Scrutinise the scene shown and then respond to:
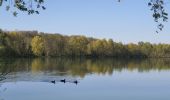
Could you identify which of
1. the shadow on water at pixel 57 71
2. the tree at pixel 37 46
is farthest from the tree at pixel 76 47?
the shadow on water at pixel 57 71

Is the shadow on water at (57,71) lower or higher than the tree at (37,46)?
lower

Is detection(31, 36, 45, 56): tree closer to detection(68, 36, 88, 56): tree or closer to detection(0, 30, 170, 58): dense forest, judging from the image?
detection(0, 30, 170, 58): dense forest

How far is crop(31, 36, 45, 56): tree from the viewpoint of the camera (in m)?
87.6

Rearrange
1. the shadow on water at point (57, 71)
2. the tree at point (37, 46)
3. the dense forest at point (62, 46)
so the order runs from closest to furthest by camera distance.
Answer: the shadow on water at point (57, 71)
the dense forest at point (62, 46)
the tree at point (37, 46)

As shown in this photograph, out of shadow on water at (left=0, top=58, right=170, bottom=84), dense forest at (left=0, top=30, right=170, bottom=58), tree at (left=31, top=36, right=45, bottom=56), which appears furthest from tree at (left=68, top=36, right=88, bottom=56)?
shadow on water at (left=0, top=58, right=170, bottom=84)

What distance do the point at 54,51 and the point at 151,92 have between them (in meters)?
70.2

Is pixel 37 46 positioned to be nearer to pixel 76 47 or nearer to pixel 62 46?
pixel 62 46

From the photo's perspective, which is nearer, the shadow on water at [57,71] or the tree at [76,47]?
the shadow on water at [57,71]

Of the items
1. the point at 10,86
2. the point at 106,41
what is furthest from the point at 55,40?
the point at 10,86

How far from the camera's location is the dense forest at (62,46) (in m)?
86.6

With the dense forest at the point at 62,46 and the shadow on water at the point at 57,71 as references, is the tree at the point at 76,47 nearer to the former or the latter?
the dense forest at the point at 62,46

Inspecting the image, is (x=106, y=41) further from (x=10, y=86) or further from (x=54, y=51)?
(x=10, y=86)

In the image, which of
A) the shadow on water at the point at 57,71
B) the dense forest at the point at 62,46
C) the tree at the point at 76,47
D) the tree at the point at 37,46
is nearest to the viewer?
the shadow on water at the point at 57,71

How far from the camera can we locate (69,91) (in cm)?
2919
